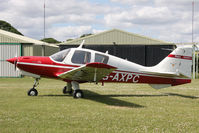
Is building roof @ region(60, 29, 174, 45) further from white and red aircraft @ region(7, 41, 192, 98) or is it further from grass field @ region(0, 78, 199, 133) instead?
grass field @ region(0, 78, 199, 133)

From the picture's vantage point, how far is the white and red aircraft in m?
10.9

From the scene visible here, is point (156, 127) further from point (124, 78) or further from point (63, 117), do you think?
point (124, 78)

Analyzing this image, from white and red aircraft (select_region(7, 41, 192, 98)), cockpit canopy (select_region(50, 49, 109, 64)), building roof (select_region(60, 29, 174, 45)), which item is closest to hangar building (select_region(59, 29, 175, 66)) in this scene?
building roof (select_region(60, 29, 174, 45))

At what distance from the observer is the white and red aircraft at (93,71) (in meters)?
10.9

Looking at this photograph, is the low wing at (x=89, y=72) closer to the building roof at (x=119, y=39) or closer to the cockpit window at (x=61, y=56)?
the cockpit window at (x=61, y=56)

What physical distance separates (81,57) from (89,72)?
1.45 metres

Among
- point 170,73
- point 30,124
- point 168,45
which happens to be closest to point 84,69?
point 30,124

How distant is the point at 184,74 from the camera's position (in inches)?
476

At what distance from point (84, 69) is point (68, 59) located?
1.80 meters

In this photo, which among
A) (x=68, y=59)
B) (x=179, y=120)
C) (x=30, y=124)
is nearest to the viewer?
(x=30, y=124)

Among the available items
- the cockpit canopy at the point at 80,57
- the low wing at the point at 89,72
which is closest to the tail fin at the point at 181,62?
the cockpit canopy at the point at 80,57

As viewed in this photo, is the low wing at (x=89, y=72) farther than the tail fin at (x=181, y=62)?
No

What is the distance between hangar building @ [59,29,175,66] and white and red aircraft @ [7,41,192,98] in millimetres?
18424

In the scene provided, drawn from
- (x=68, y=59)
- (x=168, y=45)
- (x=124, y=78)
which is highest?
(x=168, y=45)
